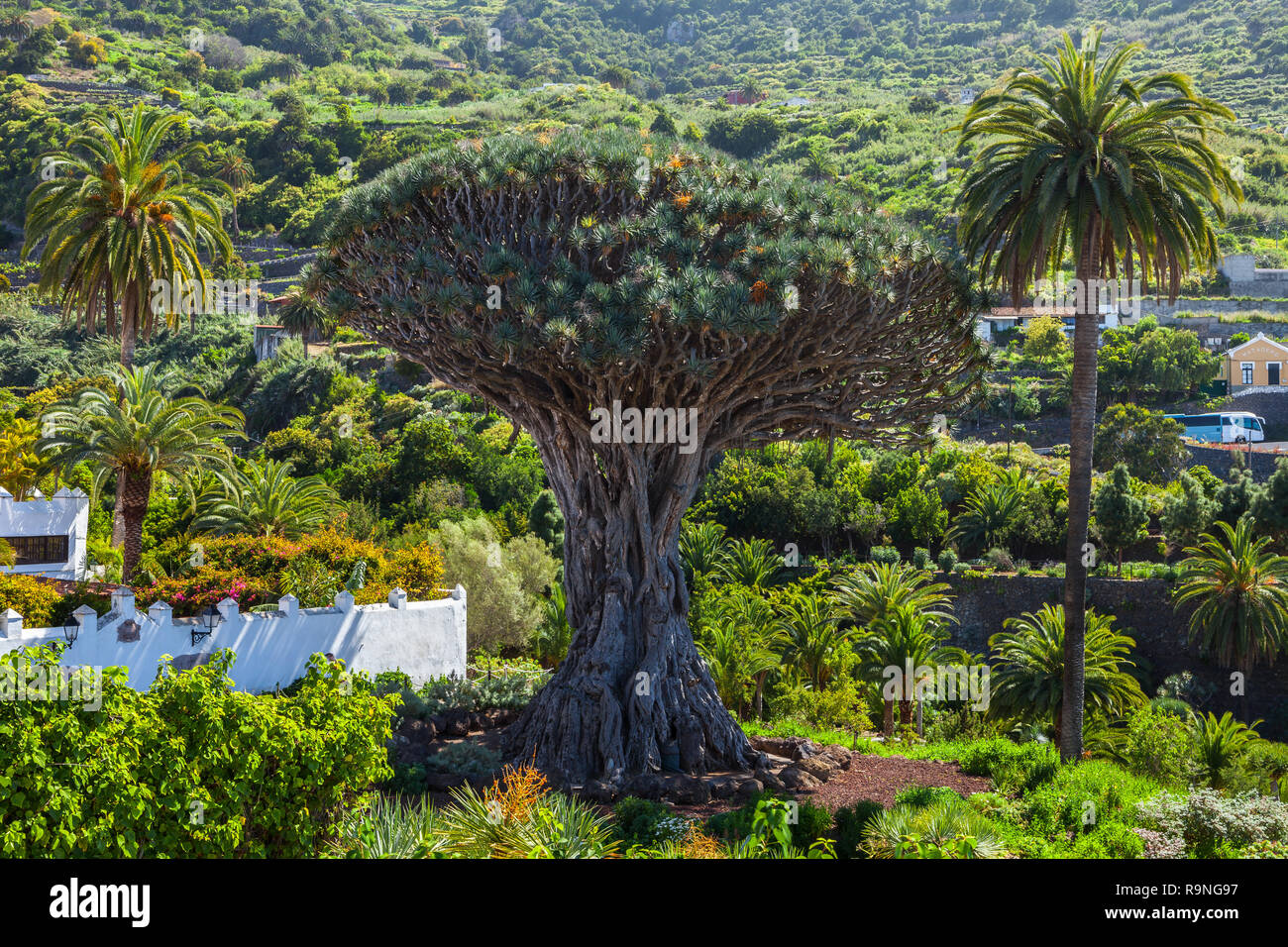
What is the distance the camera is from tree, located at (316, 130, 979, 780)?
667 inches

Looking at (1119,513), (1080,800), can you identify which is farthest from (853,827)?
(1119,513)

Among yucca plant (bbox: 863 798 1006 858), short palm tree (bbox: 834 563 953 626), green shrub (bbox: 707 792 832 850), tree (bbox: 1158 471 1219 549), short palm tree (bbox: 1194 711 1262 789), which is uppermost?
tree (bbox: 1158 471 1219 549)

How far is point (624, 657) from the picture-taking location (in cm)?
1894

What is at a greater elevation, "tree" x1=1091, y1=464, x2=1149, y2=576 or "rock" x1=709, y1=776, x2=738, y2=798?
"tree" x1=1091, y1=464, x2=1149, y2=576

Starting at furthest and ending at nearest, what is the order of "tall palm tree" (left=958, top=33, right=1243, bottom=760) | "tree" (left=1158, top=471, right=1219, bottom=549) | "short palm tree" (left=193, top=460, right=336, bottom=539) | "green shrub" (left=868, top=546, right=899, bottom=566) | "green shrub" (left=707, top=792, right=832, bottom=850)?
"green shrub" (left=868, top=546, right=899, bottom=566) < "tree" (left=1158, top=471, right=1219, bottom=549) < "short palm tree" (left=193, top=460, right=336, bottom=539) < "tall palm tree" (left=958, top=33, right=1243, bottom=760) < "green shrub" (left=707, top=792, right=832, bottom=850)

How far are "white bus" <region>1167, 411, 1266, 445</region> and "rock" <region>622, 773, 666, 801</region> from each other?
50.8 metres

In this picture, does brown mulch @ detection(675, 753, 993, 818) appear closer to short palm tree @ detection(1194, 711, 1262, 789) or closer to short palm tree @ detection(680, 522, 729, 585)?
short palm tree @ detection(1194, 711, 1262, 789)

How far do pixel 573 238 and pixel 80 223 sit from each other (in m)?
17.2

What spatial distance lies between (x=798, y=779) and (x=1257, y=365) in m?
60.1

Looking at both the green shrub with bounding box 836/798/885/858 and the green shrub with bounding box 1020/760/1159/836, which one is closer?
the green shrub with bounding box 836/798/885/858

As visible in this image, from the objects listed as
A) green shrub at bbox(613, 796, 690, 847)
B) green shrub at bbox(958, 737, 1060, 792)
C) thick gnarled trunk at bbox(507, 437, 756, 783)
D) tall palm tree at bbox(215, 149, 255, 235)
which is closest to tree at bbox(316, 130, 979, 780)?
thick gnarled trunk at bbox(507, 437, 756, 783)

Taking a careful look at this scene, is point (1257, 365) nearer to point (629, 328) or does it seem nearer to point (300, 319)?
point (300, 319)

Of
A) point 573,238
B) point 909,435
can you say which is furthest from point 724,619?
point 573,238

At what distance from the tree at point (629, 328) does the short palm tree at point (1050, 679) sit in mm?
12242
